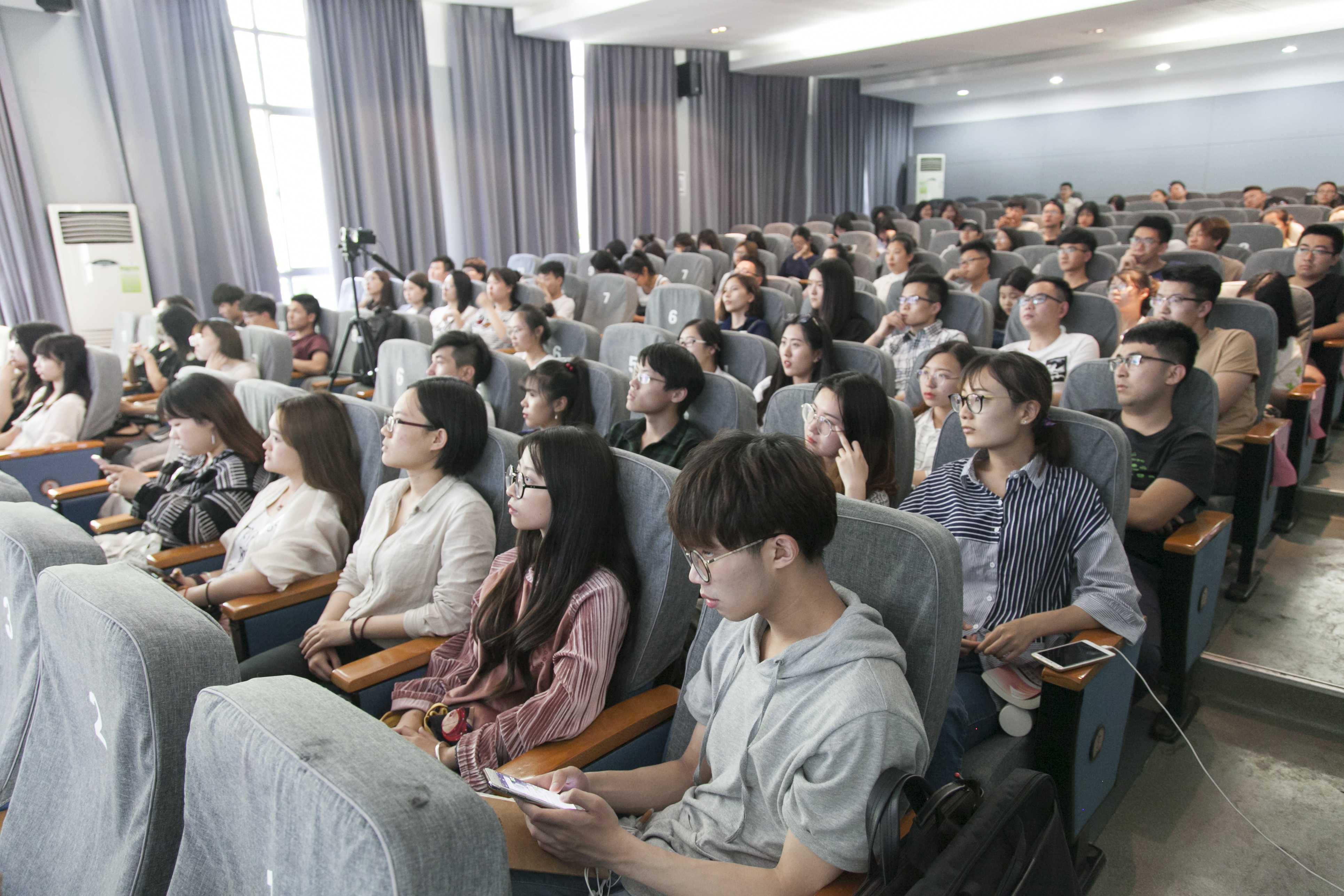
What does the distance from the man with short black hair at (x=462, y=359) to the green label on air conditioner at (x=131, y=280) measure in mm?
4173

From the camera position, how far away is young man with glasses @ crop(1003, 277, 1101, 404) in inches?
123

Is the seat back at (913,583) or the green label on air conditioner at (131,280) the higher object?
the green label on air conditioner at (131,280)

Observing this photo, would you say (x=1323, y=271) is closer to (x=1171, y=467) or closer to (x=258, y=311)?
(x=1171, y=467)

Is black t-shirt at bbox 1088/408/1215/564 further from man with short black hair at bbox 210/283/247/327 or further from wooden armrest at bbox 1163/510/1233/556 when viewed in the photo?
man with short black hair at bbox 210/283/247/327

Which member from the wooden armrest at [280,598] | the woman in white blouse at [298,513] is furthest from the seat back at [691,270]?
the wooden armrest at [280,598]

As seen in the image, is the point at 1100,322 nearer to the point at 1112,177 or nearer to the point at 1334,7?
the point at 1334,7

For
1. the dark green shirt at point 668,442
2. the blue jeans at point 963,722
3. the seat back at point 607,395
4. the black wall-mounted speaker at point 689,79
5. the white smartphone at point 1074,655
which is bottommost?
the blue jeans at point 963,722

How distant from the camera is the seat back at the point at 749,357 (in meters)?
3.29

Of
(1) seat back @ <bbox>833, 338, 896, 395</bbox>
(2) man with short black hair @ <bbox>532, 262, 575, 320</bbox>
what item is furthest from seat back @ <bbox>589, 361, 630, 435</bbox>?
(2) man with short black hair @ <bbox>532, 262, 575, 320</bbox>

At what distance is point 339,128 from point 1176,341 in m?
7.20

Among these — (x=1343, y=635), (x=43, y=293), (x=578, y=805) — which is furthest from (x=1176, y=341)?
(x=43, y=293)

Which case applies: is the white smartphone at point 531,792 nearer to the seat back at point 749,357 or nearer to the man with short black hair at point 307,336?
the seat back at point 749,357

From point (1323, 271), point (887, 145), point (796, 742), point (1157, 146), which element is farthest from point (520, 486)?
point (887, 145)

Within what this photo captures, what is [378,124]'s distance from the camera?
24.6ft
